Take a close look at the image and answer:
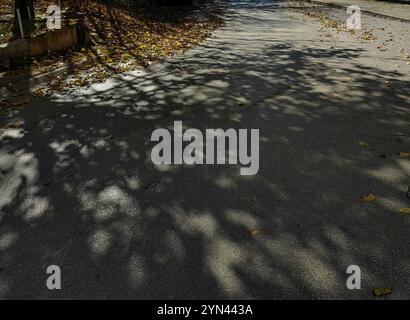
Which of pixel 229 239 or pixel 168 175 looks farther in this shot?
pixel 168 175

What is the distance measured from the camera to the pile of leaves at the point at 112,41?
29.6 feet

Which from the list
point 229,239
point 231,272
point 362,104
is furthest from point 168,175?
point 362,104

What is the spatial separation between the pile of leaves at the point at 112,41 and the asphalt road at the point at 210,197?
181cm

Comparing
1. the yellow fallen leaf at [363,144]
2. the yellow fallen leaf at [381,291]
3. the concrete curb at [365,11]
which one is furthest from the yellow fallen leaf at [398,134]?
the concrete curb at [365,11]

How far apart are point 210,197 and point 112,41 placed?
32.0ft

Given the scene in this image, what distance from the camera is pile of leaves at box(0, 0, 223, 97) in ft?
29.6

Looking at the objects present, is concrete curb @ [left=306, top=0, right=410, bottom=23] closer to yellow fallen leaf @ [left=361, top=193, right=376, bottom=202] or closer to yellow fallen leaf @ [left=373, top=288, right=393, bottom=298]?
yellow fallen leaf @ [left=361, top=193, right=376, bottom=202]

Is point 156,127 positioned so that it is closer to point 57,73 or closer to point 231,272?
point 231,272

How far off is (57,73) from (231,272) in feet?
25.3

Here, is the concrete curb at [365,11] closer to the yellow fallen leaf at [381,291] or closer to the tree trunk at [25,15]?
the tree trunk at [25,15]

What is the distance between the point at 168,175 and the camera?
4578 millimetres

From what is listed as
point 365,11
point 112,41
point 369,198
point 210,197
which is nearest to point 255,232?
point 210,197

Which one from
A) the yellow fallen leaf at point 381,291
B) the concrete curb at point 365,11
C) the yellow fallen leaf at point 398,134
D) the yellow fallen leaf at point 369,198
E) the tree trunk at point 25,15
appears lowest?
the yellow fallen leaf at point 381,291

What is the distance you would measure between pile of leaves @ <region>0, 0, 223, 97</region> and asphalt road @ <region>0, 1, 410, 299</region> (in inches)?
71.4
